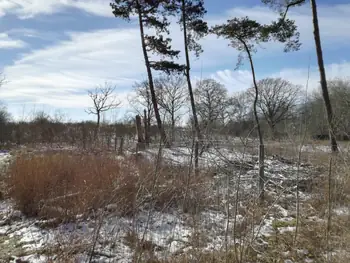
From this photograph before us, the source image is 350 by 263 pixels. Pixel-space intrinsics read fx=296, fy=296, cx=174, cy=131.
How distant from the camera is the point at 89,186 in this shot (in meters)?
5.10

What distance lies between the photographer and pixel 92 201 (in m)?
4.62

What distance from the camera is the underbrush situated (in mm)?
4340

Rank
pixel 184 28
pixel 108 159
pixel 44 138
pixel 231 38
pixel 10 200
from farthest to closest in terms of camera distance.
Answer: pixel 44 138
pixel 184 28
pixel 231 38
pixel 108 159
pixel 10 200

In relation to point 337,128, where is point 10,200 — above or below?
below

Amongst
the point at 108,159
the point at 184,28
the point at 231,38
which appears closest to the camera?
the point at 108,159

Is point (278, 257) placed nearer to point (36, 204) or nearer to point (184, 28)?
point (36, 204)

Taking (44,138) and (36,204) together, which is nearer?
(36,204)

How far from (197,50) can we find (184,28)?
1.25 meters

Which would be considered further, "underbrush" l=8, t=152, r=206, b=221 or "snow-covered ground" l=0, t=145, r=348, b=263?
"underbrush" l=8, t=152, r=206, b=221

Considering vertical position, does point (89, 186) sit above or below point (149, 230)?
above

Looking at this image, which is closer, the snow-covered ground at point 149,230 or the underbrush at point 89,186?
the snow-covered ground at point 149,230

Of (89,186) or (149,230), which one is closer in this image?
(149,230)

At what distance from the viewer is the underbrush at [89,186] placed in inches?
171

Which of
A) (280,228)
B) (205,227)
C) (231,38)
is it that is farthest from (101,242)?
(231,38)
